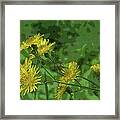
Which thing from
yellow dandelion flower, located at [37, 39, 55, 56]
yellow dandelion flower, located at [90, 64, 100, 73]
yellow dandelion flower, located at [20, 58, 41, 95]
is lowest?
yellow dandelion flower, located at [20, 58, 41, 95]

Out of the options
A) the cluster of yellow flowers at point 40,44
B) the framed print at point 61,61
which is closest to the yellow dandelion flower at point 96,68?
the framed print at point 61,61

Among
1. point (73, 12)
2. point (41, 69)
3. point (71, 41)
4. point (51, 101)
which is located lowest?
point (51, 101)

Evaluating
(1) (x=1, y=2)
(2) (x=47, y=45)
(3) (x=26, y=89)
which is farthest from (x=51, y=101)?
(1) (x=1, y=2)

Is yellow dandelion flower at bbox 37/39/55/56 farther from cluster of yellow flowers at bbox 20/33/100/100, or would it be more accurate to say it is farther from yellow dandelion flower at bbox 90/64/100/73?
yellow dandelion flower at bbox 90/64/100/73

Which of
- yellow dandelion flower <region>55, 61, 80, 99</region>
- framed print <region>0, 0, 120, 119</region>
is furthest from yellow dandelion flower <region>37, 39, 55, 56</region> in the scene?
yellow dandelion flower <region>55, 61, 80, 99</region>

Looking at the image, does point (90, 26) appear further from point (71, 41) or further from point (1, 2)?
point (1, 2)

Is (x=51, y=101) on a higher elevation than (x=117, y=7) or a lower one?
lower

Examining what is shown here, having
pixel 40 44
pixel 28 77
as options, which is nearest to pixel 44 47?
pixel 40 44

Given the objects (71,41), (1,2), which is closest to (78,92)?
(71,41)
